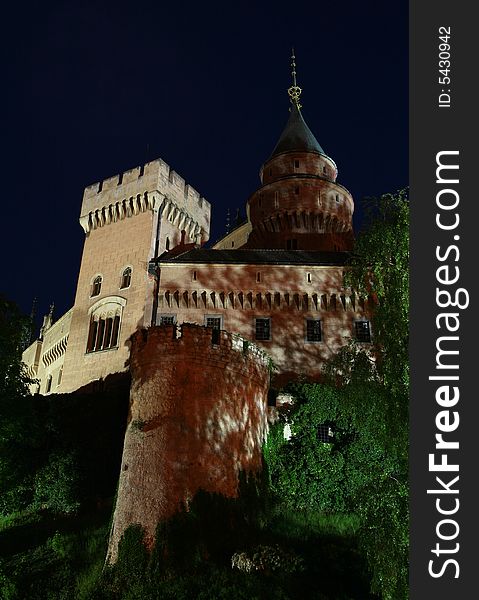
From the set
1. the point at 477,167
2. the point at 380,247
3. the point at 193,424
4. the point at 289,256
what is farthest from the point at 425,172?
the point at 289,256

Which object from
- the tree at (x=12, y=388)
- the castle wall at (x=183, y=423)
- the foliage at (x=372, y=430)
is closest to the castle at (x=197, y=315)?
the castle wall at (x=183, y=423)

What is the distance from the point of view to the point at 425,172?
12.7m

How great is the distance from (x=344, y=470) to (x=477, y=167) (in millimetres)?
16517

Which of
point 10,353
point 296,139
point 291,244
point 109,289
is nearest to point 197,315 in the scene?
point 109,289

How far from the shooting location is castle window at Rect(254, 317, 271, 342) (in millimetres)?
33094

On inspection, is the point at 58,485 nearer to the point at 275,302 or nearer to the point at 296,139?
the point at 275,302

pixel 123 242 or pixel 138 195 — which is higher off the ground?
pixel 138 195

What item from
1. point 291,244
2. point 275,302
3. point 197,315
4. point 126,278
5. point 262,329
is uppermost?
point 291,244

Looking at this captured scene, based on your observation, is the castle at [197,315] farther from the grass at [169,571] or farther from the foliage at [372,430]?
the foliage at [372,430]

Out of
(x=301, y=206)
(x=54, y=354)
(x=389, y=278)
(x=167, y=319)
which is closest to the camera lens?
(x=389, y=278)

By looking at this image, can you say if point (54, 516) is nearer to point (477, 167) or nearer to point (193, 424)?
point (193, 424)

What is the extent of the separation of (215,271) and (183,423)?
1508 cm

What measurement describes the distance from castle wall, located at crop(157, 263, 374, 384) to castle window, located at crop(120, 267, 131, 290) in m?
3.96

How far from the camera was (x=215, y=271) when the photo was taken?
34625 millimetres
